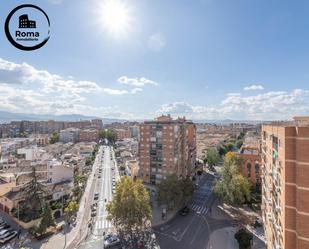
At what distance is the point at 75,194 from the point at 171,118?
Result: 75.5 ft

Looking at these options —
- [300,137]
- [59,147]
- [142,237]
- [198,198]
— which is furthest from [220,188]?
[59,147]

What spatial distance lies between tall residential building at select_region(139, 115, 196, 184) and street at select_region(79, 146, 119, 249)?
8232mm

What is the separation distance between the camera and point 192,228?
30016 millimetres

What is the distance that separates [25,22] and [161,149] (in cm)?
3167

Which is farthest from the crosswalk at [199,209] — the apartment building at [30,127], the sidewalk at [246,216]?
the apartment building at [30,127]

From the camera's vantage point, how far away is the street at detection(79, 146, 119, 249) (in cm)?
2725

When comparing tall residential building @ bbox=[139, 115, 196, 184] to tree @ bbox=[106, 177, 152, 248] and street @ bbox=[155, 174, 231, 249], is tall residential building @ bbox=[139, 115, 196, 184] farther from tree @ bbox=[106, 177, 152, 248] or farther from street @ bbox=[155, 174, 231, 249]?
tree @ bbox=[106, 177, 152, 248]

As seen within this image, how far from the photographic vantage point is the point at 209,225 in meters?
30.7

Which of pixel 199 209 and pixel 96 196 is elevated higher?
pixel 96 196

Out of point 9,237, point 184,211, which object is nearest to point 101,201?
point 9,237

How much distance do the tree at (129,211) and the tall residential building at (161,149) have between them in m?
13.8

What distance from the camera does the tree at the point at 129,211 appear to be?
25359mm

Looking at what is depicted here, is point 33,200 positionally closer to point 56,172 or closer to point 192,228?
point 56,172

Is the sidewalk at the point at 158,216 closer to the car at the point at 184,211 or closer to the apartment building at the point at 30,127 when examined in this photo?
the car at the point at 184,211
